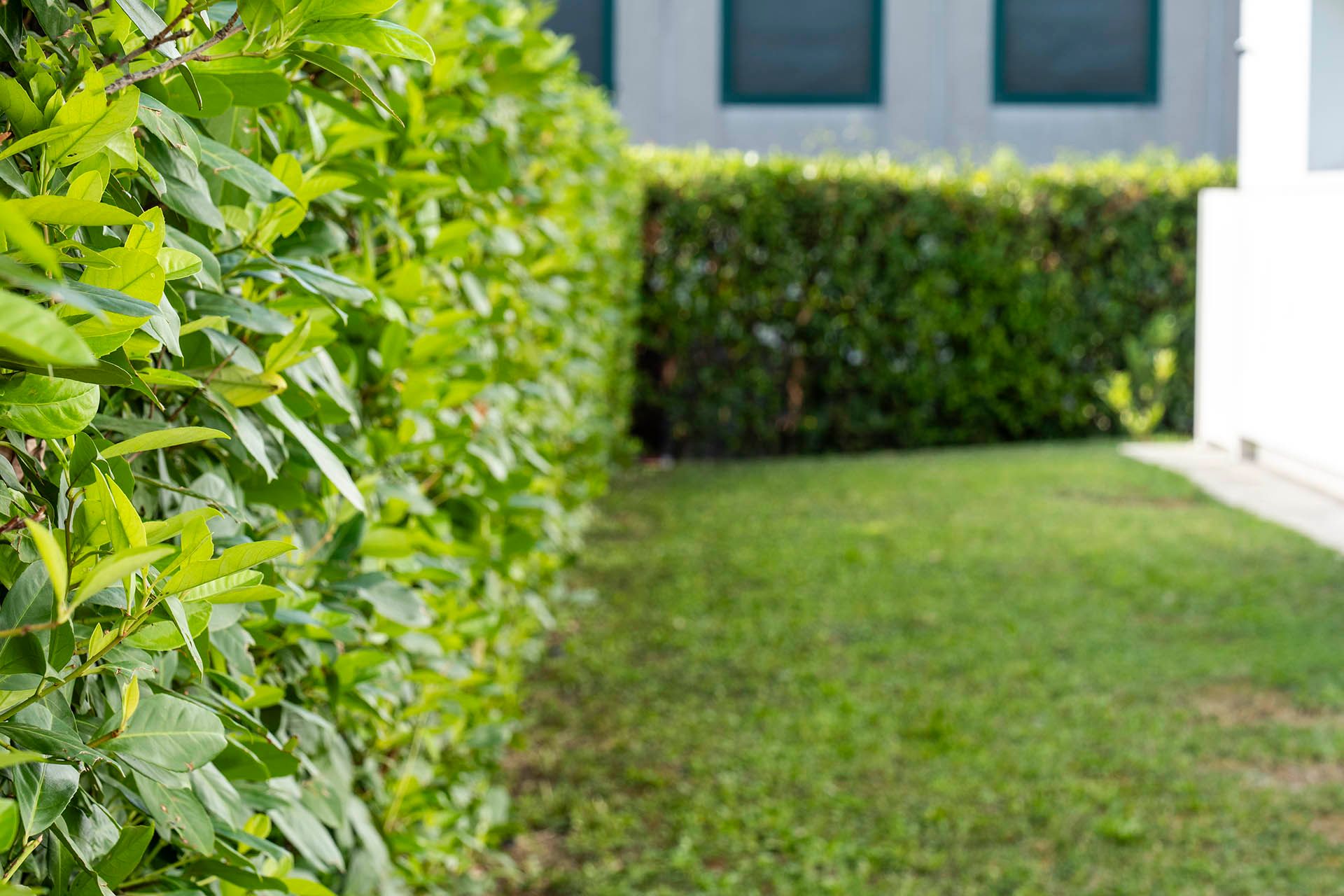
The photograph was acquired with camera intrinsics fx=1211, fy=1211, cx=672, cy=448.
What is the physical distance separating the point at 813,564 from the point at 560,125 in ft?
10.1

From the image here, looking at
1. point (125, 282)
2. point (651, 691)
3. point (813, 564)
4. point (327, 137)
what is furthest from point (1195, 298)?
point (125, 282)

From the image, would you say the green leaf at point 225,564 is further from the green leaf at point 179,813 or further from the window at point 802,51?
the window at point 802,51

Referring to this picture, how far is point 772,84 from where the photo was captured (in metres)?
13.9

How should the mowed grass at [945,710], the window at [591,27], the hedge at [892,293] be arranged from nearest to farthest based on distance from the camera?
the mowed grass at [945,710]
the hedge at [892,293]
the window at [591,27]

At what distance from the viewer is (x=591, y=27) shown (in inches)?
541

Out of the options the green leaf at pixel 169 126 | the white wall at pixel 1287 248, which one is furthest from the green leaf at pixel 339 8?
the white wall at pixel 1287 248

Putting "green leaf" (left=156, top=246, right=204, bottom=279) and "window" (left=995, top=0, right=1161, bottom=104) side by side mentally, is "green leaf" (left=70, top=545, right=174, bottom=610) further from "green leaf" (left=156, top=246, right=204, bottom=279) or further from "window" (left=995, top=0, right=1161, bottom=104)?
"window" (left=995, top=0, right=1161, bottom=104)

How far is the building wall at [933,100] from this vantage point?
539 inches

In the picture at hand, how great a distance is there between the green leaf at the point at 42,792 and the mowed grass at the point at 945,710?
239cm

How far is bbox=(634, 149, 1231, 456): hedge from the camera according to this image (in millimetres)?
9789

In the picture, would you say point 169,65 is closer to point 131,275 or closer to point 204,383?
point 131,275

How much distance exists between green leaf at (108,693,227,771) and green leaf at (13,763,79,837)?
6 centimetres

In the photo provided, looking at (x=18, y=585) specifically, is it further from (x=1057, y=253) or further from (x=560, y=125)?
(x=1057, y=253)

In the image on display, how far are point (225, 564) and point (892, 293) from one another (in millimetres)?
9418
